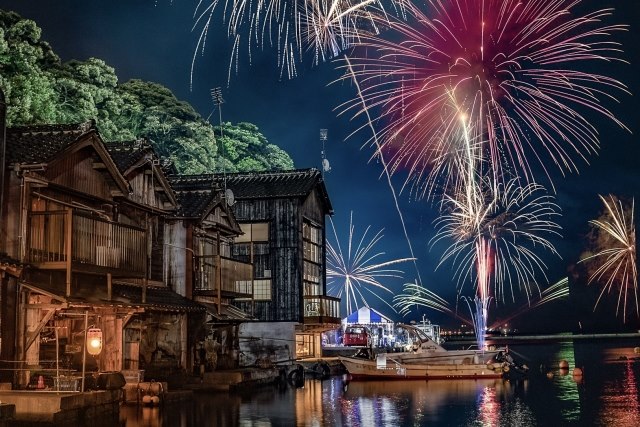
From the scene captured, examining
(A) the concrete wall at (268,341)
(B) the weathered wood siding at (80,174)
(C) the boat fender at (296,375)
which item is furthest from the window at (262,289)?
(B) the weathered wood siding at (80,174)

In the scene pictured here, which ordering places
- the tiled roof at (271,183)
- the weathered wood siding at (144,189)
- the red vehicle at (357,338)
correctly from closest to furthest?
the weathered wood siding at (144,189) < the tiled roof at (271,183) < the red vehicle at (357,338)

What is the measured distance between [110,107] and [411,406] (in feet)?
108

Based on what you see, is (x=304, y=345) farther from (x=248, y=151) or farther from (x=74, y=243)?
(x=74, y=243)

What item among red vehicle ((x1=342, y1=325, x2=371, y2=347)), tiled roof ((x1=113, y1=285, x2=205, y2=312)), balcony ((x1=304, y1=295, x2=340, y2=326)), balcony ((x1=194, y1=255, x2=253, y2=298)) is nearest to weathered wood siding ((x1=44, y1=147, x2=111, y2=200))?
tiled roof ((x1=113, y1=285, x2=205, y2=312))

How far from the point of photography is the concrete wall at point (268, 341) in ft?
154

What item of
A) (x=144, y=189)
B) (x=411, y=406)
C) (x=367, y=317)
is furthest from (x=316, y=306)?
(x=367, y=317)

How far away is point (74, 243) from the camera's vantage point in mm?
23094

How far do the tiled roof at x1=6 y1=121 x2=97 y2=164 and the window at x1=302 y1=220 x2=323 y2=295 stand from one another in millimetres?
26017

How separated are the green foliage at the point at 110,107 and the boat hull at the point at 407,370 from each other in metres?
18.4

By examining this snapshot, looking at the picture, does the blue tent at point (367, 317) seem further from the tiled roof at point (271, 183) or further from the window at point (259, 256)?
the window at point (259, 256)

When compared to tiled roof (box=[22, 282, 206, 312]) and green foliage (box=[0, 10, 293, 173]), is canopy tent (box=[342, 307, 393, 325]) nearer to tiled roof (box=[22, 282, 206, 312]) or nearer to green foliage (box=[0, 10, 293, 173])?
green foliage (box=[0, 10, 293, 173])

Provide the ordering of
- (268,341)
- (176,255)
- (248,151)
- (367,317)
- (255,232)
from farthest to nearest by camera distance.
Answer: (367,317) → (248,151) → (255,232) → (268,341) → (176,255)

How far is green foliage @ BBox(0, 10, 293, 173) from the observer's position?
40156 mm

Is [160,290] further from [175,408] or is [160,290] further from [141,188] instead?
[175,408]
